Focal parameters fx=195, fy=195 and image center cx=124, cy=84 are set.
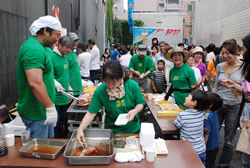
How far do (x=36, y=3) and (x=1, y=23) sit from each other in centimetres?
167

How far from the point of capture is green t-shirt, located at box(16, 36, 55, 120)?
2.01 meters

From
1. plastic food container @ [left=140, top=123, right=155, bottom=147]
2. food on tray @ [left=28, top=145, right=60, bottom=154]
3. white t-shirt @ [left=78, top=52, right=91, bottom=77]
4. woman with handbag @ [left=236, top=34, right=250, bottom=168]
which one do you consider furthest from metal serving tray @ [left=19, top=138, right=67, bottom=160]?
white t-shirt @ [left=78, top=52, right=91, bottom=77]

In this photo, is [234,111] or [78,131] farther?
[234,111]

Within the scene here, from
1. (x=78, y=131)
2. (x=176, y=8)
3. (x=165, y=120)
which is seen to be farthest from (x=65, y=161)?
(x=176, y=8)

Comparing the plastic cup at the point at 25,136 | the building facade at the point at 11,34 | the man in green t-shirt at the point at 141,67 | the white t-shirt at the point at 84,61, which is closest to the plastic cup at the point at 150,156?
the plastic cup at the point at 25,136

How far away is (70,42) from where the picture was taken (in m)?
3.39

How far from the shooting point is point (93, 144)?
2.07 meters

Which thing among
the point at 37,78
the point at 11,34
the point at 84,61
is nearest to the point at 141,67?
the point at 84,61

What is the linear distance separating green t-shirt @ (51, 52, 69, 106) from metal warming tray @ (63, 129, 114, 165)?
60.1 inches

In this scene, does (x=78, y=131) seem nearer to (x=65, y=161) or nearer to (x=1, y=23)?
(x=65, y=161)

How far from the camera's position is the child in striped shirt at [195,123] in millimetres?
2465

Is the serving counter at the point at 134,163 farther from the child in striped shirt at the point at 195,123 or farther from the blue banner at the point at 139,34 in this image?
the blue banner at the point at 139,34

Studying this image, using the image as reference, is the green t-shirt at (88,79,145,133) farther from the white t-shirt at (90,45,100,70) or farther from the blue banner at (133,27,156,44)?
the blue banner at (133,27,156,44)

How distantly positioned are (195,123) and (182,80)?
1233mm
